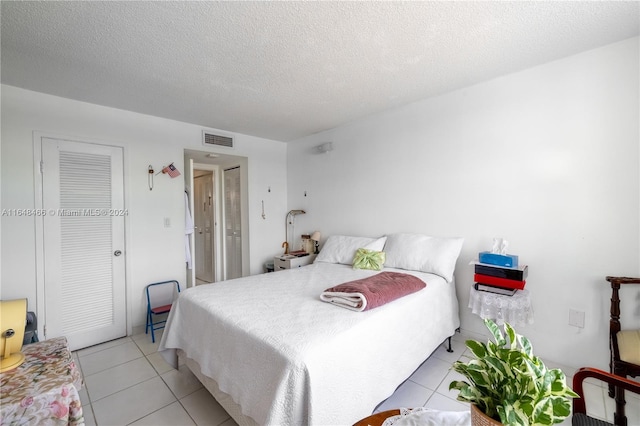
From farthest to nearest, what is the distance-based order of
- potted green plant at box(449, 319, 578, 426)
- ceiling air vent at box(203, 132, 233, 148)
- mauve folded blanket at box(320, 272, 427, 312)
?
ceiling air vent at box(203, 132, 233, 148) < mauve folded blanket at box(320, 272, 427, 312) < potted green plant at box(449, 319, 578, 426)

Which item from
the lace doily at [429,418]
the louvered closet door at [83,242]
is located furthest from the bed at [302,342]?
the louvered closet door at [83,242]

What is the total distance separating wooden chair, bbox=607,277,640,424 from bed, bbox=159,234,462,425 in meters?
1.00

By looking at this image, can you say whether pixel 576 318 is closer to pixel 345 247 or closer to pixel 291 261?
pixel 345 247

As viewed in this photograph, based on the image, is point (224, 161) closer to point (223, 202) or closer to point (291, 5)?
point (223, 202)

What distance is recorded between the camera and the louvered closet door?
2596mm

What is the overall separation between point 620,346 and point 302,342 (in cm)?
199

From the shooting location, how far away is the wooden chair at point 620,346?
4.89ft

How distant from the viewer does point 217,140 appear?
3783mm

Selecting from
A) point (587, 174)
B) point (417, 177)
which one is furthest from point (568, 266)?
point (417, 177)

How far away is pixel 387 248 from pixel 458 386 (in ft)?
7.49

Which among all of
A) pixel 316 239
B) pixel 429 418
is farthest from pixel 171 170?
pixel 429 418

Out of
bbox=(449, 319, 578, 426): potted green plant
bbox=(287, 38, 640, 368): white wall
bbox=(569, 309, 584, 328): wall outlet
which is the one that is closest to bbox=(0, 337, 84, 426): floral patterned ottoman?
bbox=(449, 319, 578, 426): potted green plant

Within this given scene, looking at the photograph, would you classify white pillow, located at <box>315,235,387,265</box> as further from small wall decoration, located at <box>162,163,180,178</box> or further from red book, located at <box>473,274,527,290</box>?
small wall decoration, located at <box>162,163,180,178</box>

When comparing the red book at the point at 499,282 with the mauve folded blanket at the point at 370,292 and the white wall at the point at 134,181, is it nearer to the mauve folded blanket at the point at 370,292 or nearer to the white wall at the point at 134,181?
the mauve folded blanket at the point at 370,292
